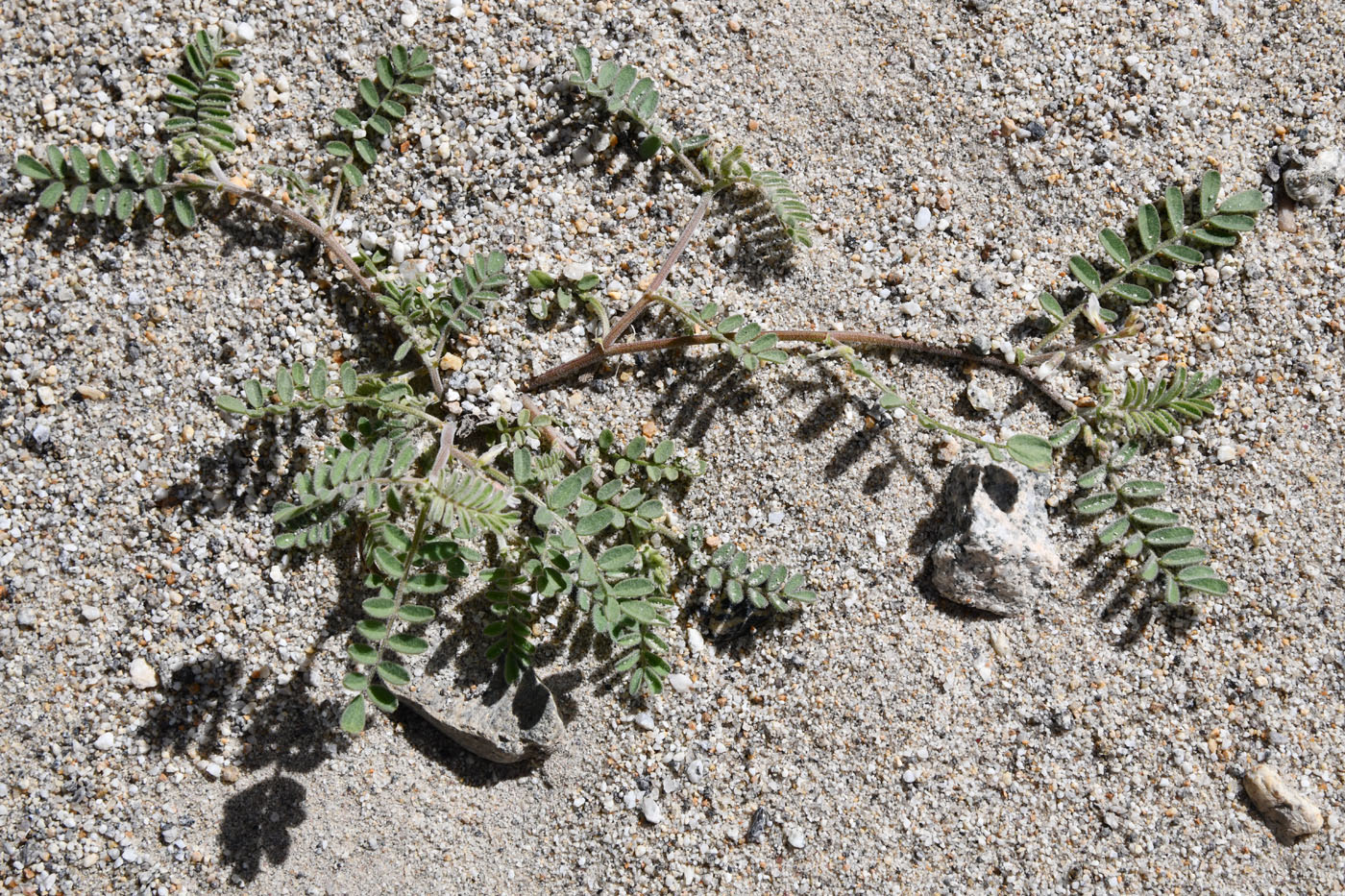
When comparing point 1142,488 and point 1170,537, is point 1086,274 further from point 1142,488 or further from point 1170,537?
A: point 1170,537

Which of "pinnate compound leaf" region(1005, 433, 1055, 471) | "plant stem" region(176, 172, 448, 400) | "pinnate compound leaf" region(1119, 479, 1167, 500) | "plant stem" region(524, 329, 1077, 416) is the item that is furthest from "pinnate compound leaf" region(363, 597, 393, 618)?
"pinnate compound leaf" region(1119, 479, 1167, 500)

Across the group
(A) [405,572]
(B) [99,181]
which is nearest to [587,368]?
(A) [405,572]

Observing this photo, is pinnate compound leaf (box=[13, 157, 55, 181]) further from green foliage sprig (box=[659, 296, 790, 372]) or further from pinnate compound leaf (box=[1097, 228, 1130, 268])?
pinnate compound leaf (box=[1097, 228, 1130, 268])

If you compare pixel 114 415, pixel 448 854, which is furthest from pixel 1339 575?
pixel 114 415

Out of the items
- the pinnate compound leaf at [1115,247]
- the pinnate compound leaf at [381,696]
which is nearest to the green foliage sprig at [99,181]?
the pinnate compound leaf at [381,696]

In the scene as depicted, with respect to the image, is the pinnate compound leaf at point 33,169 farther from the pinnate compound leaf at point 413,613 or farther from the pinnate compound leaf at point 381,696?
the pinnate compound leaf at point 381,696
